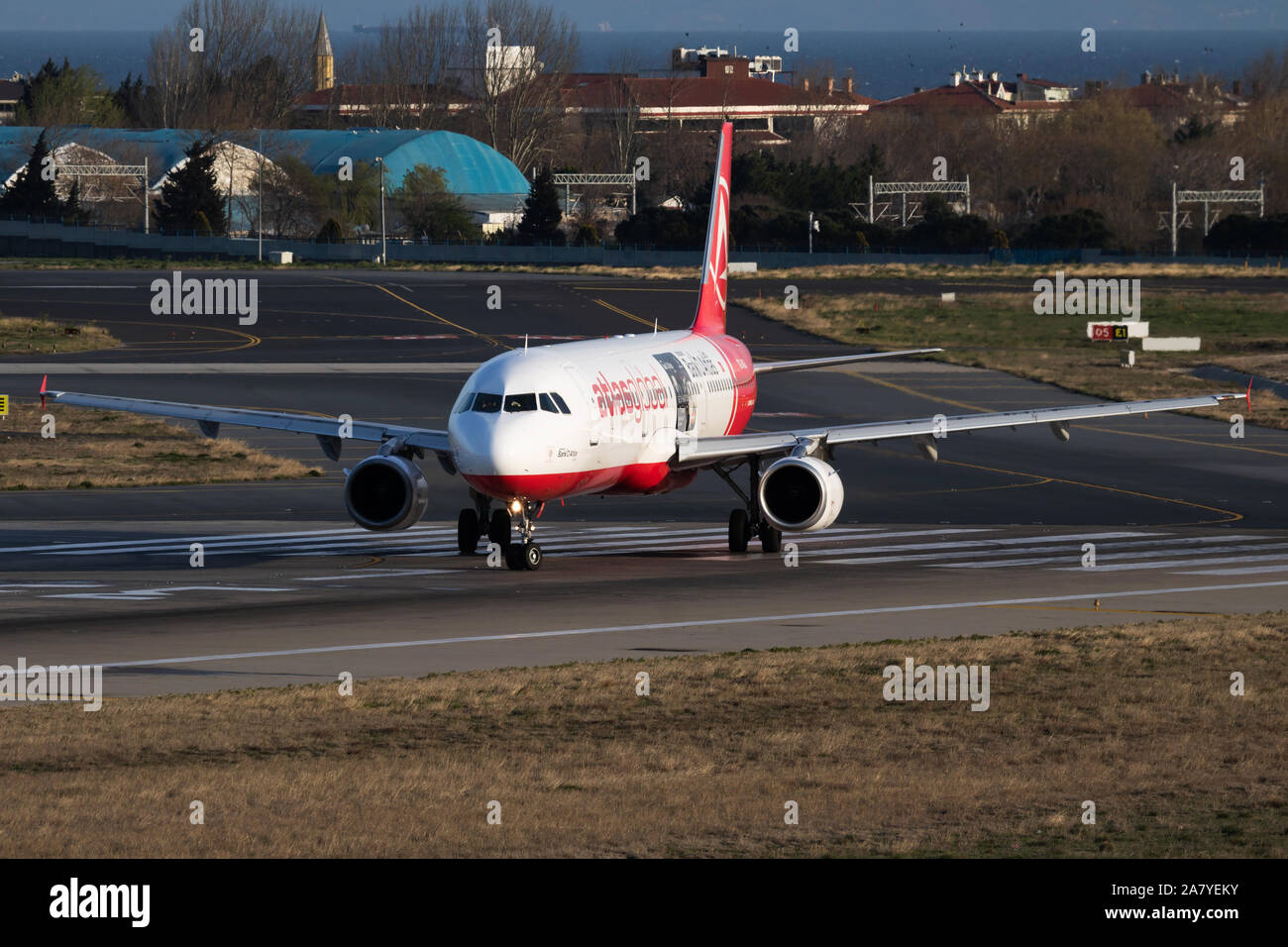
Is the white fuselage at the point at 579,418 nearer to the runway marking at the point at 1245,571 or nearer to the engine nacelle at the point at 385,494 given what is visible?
the engine nacelle at the point at 385,494

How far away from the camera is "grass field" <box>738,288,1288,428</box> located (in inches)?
3185

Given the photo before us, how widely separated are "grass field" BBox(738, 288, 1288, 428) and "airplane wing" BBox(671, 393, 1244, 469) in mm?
29004

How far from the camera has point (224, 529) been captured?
46.2m

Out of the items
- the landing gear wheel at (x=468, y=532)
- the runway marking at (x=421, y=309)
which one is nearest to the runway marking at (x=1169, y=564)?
the landing gear wheel at (x=468, y=532)

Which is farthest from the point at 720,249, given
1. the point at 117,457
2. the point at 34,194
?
the point at 34,194

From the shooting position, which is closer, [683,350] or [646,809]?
[646,809]

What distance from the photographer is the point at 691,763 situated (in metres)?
21.0

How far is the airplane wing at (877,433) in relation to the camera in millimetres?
41344

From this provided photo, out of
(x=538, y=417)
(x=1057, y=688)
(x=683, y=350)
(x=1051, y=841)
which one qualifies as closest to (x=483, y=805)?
(x=1051, y=841)

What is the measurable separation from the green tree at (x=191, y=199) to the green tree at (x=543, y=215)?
34802 mm

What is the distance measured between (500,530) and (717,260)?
15888 millimetres
